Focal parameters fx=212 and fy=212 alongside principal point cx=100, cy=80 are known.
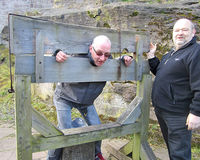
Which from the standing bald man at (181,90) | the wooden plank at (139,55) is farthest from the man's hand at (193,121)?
the wooden plank at (139,55)

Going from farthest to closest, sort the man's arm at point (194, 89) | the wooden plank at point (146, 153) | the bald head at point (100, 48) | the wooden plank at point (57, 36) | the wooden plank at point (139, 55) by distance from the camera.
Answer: the wooden plank at point (146, 153), the wooden plank at point (139, 55), the bald head at point (100, 48), the man's arm at point (194, 89), the wooden plank at point (57, 36)

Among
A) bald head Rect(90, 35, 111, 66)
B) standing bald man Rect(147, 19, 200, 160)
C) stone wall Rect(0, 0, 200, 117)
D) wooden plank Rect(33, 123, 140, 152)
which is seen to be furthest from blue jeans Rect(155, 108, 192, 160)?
stone wall Rect(0, 0, 200, 117)

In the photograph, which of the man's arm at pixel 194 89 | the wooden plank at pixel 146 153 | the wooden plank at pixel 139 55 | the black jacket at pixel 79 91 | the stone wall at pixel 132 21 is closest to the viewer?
the man's arm at pixel 194 89

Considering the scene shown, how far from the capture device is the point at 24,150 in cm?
201

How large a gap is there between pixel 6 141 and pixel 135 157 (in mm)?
2337

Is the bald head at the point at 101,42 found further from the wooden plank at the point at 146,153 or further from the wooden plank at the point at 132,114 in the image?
the wooden plank at the point at 146,153

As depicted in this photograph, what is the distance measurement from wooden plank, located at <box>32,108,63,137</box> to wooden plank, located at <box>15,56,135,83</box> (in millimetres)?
343

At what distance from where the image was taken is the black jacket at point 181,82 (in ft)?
6.70

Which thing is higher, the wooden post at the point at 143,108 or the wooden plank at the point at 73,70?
the wooden plank at the point at 73,70

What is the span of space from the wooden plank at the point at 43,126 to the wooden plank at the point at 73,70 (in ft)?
1.13

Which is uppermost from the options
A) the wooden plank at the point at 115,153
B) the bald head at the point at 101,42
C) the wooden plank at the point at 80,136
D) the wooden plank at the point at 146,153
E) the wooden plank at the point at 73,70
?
the bald head at the point at 101,42

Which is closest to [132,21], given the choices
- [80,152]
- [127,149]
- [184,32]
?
[184,32]

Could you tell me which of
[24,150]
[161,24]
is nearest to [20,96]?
[24,150]

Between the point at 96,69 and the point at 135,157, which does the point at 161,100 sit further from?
the point at 135,157
